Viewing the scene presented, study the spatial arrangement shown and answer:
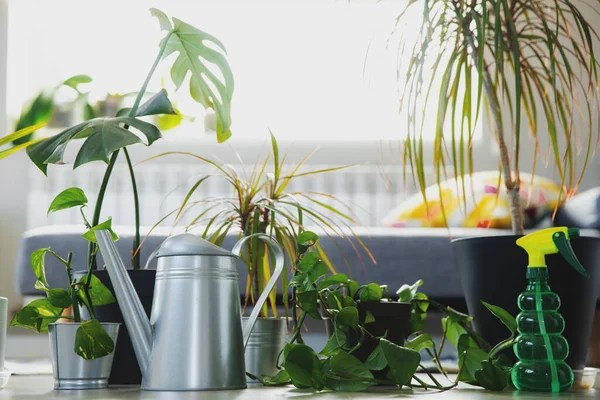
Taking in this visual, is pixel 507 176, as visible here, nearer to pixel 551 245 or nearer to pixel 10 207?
pixel 551 245

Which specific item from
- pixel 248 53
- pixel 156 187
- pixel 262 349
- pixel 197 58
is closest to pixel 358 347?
pixel 262 349

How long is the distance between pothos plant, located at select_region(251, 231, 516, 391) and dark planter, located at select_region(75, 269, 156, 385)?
0.53ft

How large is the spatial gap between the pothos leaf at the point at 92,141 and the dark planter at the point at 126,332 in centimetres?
19

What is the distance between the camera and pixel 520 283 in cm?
89

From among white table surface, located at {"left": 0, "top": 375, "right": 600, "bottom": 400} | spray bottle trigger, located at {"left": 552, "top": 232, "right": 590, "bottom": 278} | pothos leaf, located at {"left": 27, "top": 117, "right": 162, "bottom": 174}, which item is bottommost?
white table surface, located at {"left": 0, "top": 375, "right": 600, "bottom": 400}

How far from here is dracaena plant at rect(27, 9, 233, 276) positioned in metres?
0.72

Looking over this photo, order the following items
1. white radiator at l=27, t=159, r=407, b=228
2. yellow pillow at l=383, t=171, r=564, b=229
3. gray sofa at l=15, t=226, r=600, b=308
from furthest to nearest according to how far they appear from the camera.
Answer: white radiator at l=27, t=159, r=407, b=228
yellow pillow at l=383, t=171, r=564, b=229
gray sofa at l=15, t=226, r=600, b=308

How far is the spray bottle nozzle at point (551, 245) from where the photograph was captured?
745mm

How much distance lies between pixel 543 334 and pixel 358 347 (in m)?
0.20

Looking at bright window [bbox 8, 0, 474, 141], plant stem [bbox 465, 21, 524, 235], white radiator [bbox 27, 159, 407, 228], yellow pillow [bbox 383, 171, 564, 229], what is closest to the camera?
plant stem [bbox 465, 21, 524, 235]

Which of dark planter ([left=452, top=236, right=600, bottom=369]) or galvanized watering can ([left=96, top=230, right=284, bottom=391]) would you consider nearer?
galvanized watering can ([left=96, top=230, right=284, bottom=391])

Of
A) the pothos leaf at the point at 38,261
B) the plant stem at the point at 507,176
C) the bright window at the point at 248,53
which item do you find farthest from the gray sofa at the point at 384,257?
the bright window at the point at 248,53

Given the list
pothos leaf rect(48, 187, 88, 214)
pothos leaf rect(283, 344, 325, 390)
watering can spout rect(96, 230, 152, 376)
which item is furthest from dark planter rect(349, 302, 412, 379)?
pothos leaf rect(48, 187, 88, 214)

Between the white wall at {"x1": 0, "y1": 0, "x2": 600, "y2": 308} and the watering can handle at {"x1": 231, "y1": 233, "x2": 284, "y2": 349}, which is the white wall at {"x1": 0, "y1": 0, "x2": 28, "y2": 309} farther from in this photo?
the watering can handle at {"x1": 231, "y1": 233, "x2": 284, "y2": 349}
